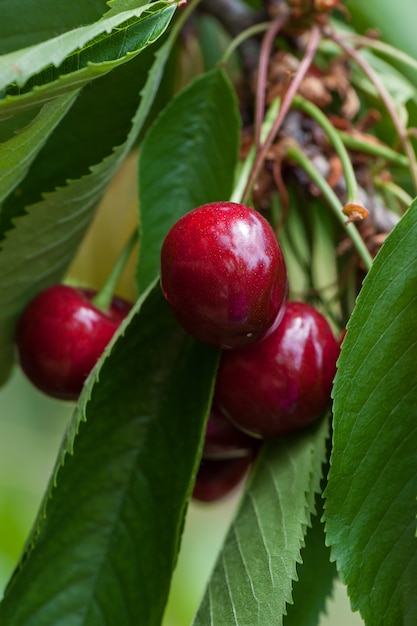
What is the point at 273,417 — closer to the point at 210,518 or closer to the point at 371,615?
the point at 371,615

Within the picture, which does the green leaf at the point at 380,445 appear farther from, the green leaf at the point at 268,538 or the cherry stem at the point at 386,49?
the cherry stem at the point at 386,49

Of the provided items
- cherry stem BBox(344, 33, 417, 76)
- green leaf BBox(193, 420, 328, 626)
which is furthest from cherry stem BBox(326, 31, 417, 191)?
green leaf BBox(193, 420, 328, 626)

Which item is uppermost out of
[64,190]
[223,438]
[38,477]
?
[64,190]

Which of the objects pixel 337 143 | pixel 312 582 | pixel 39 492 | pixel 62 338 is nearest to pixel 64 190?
pixel 62 338

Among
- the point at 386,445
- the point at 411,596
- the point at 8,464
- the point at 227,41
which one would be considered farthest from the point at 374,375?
the point at 8,464

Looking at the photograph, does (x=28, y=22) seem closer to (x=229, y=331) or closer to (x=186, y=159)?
(x=186, y=159)

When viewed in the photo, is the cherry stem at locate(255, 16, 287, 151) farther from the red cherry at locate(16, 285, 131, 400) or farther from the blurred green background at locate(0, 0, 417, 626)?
the blurred green background at locate(0, 0, 417, 626)
